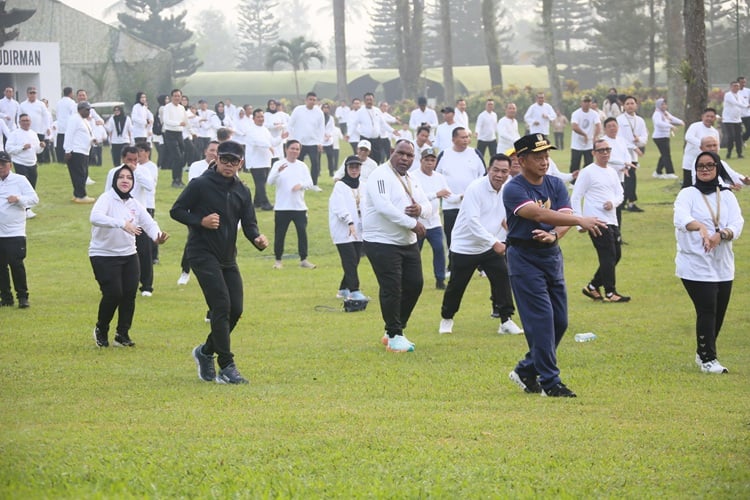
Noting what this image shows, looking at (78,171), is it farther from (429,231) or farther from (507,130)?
(429,231)

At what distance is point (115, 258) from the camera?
12617mm

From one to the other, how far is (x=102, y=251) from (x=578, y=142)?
1622 cm

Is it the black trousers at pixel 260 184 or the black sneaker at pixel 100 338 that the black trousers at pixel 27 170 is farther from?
the black sneaker at pixel 100 338

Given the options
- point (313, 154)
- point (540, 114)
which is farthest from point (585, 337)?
point (540, 114)

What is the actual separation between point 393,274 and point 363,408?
3.24 metres

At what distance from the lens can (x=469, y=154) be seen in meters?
17.2

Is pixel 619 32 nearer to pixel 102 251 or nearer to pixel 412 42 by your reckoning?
pixel 412 42

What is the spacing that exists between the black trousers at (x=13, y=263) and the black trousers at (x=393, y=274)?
5833 millimetres

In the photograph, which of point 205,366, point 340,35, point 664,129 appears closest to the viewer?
point 205,366

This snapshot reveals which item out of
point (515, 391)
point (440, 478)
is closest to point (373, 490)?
point (440, 478)

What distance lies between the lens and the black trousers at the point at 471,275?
1286 centimetres

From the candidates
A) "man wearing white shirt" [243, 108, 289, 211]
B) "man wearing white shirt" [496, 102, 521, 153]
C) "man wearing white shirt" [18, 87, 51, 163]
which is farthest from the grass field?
"man wearing white shirt" [18, 87, 51, 163]

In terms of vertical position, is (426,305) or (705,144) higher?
(705,144)

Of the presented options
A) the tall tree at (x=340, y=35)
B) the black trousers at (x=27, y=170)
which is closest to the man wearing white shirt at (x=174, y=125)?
the black trousers at (x=27, y=170)
